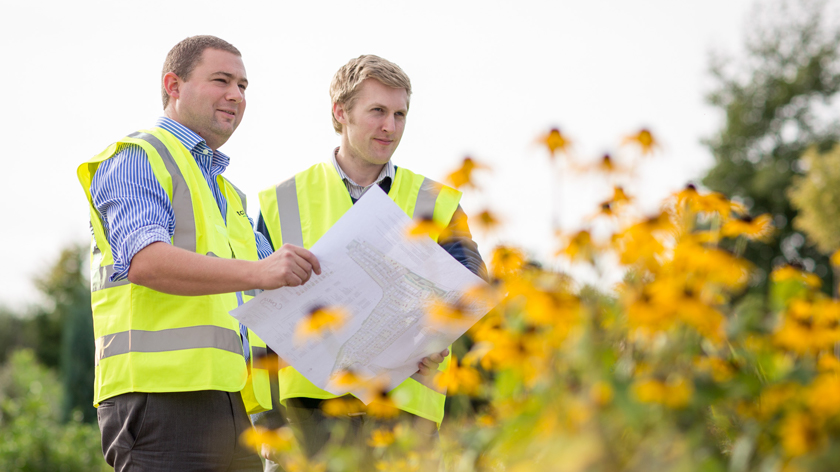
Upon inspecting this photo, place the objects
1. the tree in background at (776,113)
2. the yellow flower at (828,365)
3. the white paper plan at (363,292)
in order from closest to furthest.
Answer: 1. the yellow flower at (828,365)
2. the white paper plan at (363,292)
3. the tree in background at (776,113)

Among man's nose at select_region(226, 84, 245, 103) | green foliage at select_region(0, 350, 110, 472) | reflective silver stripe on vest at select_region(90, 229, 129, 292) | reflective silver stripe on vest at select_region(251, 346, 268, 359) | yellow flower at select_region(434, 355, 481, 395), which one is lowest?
green foliage at select_region(0, 350, 110, 472)

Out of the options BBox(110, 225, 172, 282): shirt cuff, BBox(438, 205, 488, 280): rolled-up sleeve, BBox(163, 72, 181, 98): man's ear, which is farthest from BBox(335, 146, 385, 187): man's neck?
BBox(110, 225, 172, 282): shirt cuff

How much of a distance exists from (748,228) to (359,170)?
1793 millimetres

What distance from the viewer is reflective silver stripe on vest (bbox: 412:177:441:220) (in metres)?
2.97

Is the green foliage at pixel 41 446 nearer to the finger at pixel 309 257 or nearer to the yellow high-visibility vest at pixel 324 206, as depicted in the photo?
the yellow high-visibility vest at pixel 324 206

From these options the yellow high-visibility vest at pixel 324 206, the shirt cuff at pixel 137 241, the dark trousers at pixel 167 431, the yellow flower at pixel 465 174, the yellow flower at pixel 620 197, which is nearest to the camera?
the yellow flower at pixel 620 197

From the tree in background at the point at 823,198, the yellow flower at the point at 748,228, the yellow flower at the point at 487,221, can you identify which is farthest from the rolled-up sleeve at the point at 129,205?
the tree in background at the point at 823,198

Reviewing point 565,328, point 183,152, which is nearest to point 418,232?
point 565,328

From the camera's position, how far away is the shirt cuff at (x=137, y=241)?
1.88 metres

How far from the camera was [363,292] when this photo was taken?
2.19m

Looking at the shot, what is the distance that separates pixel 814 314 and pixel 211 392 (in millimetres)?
1656

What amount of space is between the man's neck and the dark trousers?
1205mm

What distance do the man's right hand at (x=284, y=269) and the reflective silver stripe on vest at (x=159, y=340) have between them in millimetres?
332

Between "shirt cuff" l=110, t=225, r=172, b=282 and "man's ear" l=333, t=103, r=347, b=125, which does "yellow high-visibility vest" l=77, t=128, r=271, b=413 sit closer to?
"shirt cuff" l=110, t=225, r=172, b=282
